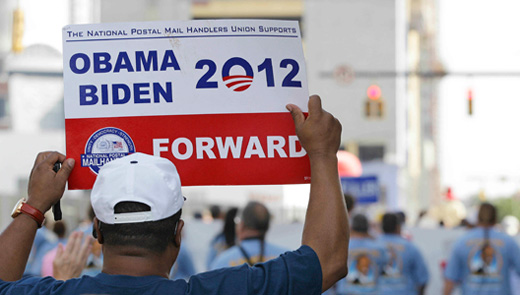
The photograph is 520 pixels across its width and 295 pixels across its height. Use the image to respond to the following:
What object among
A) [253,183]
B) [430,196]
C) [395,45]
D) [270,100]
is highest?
[395,45]

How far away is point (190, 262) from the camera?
8391 mm

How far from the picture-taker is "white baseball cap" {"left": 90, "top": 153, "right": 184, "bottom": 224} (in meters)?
2.29

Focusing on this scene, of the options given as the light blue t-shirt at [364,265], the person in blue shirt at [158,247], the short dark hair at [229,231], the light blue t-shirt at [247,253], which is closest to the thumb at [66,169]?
the person in blue shirt at [158,247]

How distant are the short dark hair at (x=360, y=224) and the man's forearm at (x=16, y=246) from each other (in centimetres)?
587

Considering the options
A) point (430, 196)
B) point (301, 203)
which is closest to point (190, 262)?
point (301, 203)

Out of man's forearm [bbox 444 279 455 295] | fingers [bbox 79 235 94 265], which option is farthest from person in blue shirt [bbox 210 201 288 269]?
man's forearm [bbox 444 279 455 295]

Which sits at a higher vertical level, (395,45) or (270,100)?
(395,45)

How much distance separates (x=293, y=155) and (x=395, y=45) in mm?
48952

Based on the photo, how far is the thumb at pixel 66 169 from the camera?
2674 millimetres

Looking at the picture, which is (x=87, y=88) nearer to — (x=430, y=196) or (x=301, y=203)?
(x=301, y=203)

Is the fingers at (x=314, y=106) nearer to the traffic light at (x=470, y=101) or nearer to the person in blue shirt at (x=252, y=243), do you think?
the person in blue shirt at (x=252, y=243)

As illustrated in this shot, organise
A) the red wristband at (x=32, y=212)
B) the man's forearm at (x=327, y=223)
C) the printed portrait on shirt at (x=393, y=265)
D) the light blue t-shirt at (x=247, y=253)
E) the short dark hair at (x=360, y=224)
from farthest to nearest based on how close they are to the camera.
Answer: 1. the printed portrait on shirt at (x=393, y=265)
2. the short dark hair at (x=360, y=224)
3. the light blue t-shirt at (x=247, y=253)
4. the red wristband at (x=32, y=212)
5. the man's forearm at (x=327, y=223)

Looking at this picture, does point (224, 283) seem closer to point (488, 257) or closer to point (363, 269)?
point (363, 269)

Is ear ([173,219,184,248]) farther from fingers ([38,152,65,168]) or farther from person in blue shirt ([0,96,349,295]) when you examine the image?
fingers ([38,152,65,168])
